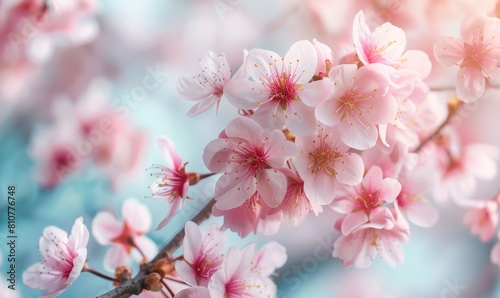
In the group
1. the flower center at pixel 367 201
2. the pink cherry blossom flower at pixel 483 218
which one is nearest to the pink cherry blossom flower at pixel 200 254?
the flower center at pixel 367 201

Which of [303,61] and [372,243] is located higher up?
[303,61]

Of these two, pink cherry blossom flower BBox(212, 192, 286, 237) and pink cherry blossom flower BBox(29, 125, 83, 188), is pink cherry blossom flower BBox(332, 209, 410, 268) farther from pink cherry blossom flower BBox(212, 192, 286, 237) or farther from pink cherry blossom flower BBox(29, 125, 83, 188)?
pink cherry blossom flower BBox(29, 125, 83, 188)

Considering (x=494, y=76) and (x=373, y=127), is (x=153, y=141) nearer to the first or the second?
(x=373, y=127)

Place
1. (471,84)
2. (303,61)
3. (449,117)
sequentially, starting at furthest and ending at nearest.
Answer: (449,117)
(471,84)
(303,61)

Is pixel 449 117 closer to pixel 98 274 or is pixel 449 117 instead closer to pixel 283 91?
pixel 283 91

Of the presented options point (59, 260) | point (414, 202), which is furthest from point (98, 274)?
point (414, 202)

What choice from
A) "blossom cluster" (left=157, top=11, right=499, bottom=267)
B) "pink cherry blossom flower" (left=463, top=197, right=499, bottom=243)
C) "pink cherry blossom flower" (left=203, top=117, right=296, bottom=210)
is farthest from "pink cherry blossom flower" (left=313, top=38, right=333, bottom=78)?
"pink cherry blossom flower" (left=463, top=197, right=499, bottom=243)

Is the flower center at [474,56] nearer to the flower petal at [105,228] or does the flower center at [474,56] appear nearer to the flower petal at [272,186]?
the flower petal at [272,186]
